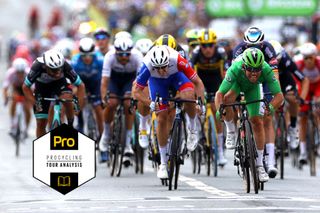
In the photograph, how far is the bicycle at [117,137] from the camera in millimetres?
20609

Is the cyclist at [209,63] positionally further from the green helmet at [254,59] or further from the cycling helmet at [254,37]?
the green helmet at [254,59]

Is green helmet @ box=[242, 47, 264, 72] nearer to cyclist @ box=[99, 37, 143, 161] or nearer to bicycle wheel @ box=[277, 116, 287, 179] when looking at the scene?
bicycle wheel @ box=[277, 116, 287, 179]

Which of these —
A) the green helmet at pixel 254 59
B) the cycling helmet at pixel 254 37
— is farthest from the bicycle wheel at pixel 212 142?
the green helmet at pixel 254 59

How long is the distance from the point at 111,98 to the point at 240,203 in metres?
6.38

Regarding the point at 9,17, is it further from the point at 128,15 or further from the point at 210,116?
the point at 210,116

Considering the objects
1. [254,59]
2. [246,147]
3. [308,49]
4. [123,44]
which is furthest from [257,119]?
[308,49]

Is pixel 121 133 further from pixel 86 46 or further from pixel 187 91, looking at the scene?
pixel 187 91

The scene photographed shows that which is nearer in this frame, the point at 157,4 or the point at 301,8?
the point at 301,8

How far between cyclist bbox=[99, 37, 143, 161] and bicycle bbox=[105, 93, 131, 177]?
11 centimetres

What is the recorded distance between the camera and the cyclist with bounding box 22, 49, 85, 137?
748 inches

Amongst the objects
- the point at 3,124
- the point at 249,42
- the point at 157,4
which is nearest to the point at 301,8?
the point at 157,4

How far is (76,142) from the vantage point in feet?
48.3

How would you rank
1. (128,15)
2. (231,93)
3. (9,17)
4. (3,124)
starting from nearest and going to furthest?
(231,93)
(3,124)
(128,15)
(9,17)

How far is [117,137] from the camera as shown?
2078 cm
